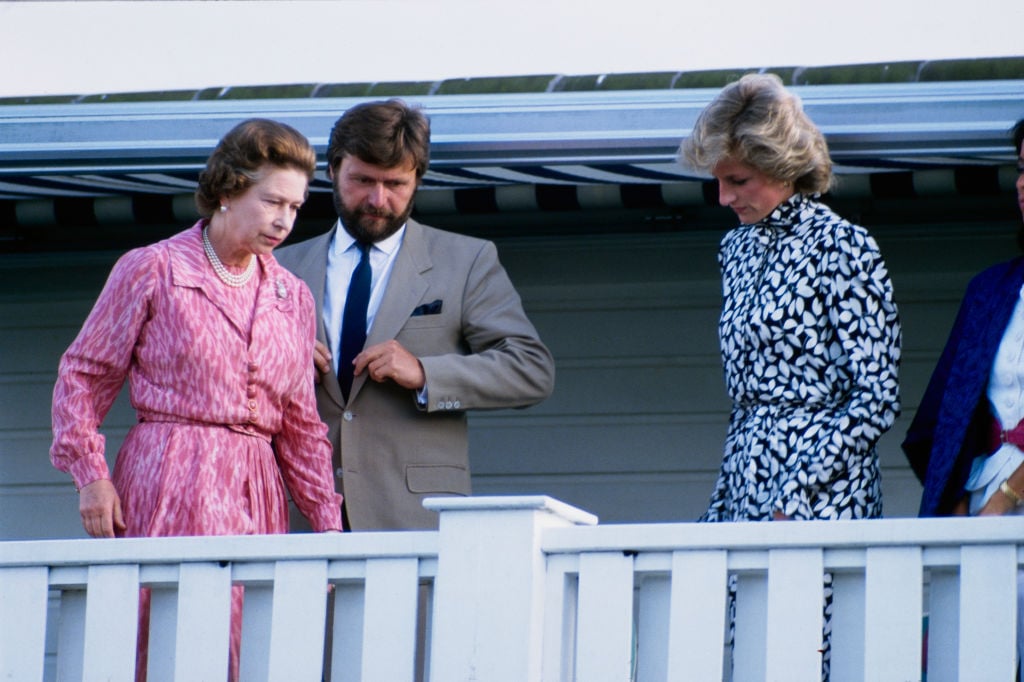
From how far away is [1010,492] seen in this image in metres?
3.96

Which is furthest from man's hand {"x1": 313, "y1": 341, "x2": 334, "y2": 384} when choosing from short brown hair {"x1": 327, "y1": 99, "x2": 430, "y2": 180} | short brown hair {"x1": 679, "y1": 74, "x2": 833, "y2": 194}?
short brown hair {"x1": 679, "y1": 74, "x2": 833, "y2": 194}

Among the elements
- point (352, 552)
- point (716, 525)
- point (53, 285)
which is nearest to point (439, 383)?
point (352, 552)

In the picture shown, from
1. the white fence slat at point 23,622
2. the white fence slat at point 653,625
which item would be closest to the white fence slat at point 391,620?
the white fence slat at point 653,625

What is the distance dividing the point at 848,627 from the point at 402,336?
1762mm

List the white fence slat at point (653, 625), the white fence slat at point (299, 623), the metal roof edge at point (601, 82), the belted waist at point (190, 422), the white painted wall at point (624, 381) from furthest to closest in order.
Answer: the white painted wall at point (624, 381) → the metal roof edge at point (601, 82) → the belted waist at point (190, 422) → the white fence slat at point (299, 623) → the white fence slat at point (653, 625)

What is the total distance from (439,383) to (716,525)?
52.5 inches

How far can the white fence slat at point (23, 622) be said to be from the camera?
12.8ft

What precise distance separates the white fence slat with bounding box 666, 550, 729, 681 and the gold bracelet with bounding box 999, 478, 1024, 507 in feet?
2.87

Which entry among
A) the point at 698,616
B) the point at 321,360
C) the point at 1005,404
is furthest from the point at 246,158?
the point at 1005,404

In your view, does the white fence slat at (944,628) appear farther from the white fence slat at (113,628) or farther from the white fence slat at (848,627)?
the white fence slat at (113,628)

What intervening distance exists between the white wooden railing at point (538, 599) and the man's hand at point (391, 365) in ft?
3.12

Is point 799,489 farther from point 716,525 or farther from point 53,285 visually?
point 53,285

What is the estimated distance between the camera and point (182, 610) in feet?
12.4

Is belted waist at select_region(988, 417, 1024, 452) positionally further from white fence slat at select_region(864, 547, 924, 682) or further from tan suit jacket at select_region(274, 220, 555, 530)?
tan suit jacket at select_region(274, 220, 555, 530)
